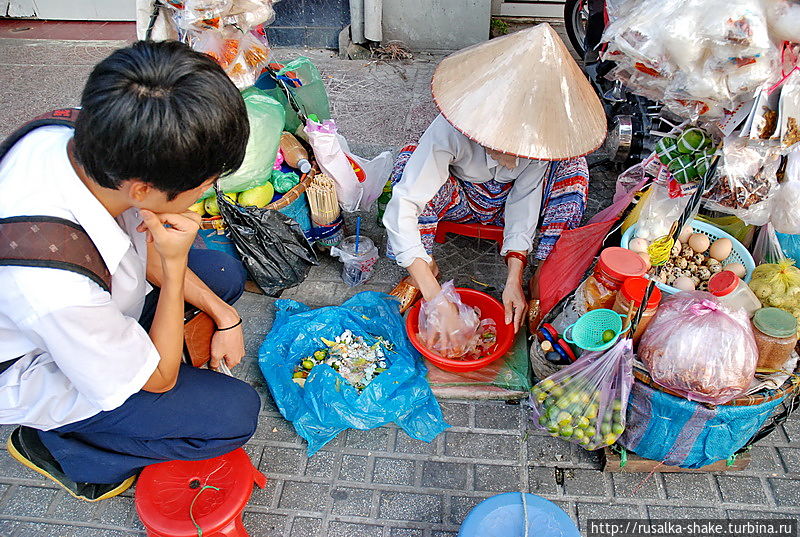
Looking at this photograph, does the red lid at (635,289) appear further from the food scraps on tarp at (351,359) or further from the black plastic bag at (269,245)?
the black plastic bag at (269,245)

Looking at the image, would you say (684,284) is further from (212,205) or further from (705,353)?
(212,205)

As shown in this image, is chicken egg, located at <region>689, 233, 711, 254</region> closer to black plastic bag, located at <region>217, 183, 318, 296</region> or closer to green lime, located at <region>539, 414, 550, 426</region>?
green lime, located at <region>539, 414, 550, 426</region>

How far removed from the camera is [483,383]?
2.38m

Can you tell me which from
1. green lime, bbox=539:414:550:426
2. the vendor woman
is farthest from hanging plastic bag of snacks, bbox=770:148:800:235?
green lime, bbox=539:414:550:426

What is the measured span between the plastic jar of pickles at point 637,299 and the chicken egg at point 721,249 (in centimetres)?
53

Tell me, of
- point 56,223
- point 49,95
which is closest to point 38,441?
point 56,223

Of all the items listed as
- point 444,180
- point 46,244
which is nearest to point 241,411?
point 46,244

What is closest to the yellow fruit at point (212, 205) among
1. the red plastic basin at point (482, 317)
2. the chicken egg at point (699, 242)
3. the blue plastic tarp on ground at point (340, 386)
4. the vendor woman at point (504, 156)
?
the blue plastic tarp on ground at point (340, 386)

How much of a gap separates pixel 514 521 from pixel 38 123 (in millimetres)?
1697

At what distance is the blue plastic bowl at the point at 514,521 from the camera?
5.10ft

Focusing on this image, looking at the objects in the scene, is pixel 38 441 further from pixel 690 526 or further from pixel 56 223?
pixel 690 526

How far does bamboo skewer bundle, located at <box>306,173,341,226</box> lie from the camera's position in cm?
279

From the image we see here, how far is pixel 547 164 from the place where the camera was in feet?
8.30

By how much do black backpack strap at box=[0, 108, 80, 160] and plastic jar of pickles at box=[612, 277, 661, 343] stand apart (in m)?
1.77
